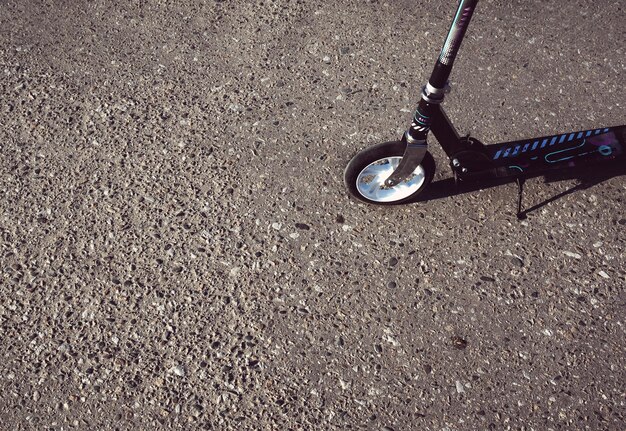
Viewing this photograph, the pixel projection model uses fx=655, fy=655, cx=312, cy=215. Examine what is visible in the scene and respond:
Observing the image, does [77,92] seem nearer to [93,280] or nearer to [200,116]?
[200,116]

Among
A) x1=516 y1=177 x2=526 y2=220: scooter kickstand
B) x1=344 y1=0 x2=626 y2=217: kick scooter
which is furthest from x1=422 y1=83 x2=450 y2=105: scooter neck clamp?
x1=516 y1=177 x2=526 y2=220: scooter kickstand

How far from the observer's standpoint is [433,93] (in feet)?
9.41

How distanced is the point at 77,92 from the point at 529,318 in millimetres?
2901

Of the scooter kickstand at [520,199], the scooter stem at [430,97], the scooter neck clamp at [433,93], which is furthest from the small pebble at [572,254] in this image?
the scooter neck clamp at [433,93]

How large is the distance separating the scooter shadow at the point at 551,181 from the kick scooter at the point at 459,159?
0.29ft

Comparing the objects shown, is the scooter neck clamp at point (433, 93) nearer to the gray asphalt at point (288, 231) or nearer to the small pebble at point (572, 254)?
the gray asphalt at point (288, 231)

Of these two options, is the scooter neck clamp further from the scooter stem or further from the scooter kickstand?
the scooter kickstand

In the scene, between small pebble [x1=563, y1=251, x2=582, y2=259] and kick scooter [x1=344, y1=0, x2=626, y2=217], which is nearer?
kick scooter [x1=344, y1=0, x2=626, y2=217]

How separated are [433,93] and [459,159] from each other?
0.53 meters

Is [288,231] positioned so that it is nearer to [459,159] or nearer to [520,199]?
[459,159]

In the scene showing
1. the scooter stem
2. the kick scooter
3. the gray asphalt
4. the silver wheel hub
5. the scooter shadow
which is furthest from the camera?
the scooter shadow

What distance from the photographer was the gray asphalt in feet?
9.29

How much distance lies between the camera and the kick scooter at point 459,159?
125 inches

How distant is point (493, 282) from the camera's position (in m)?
3.21
